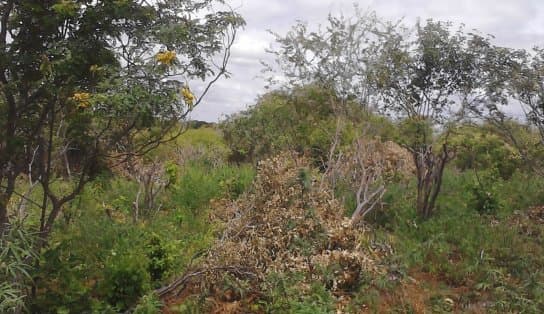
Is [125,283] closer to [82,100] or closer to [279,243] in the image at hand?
[279,243]

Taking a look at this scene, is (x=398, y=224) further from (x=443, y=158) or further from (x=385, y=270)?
(x=385, y=270)

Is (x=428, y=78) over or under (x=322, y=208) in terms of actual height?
over

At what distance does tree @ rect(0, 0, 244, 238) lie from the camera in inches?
152

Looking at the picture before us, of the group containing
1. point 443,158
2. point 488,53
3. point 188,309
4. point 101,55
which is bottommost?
point 188,309

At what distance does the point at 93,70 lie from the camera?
3.91 m

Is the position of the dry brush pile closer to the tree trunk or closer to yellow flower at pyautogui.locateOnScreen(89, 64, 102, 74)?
the tree trunk

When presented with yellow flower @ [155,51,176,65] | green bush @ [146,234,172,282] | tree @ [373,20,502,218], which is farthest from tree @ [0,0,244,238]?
tree @ [373,20,502,218]

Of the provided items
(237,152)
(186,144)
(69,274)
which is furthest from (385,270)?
(186,144)

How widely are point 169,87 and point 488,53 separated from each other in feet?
18.0

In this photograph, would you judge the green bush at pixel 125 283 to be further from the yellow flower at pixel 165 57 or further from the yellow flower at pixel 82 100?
the yellow flower at pixel 165 57

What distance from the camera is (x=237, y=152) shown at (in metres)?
13.3

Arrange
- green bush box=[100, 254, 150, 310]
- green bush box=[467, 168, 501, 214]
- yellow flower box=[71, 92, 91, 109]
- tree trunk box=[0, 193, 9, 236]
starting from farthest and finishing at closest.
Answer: green bush box=[467, 168, 501, 214] → green bush box=[100, 254, 150, 310] → tree trunk box=[0, 193, 9, 236] → yellow flower box=[71, 92, 91, 109]

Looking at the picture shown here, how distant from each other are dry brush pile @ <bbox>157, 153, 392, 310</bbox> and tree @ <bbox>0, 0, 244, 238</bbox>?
1.39 m

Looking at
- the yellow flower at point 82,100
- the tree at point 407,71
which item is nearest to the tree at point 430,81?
the tree at point 407,71
